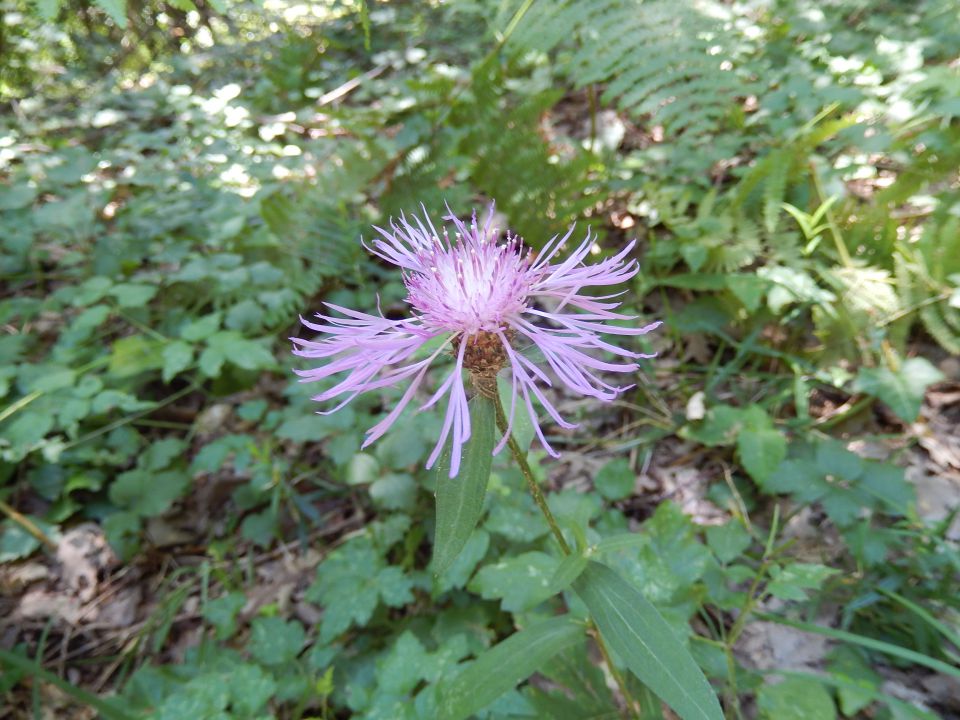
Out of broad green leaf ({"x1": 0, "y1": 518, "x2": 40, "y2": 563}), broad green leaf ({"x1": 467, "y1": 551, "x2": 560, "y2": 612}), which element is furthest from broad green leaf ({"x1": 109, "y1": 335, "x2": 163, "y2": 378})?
broad green leaf ({"x1": 467, "y1": 551, "x2": 560, "y2": 612})

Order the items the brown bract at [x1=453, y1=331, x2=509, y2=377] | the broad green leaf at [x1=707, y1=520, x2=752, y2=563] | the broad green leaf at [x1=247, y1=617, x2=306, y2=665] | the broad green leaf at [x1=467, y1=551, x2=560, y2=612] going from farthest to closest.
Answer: the broad green leaf at [x1=247, y1=617, x2=306, y2=665], the broad green leaf at [x1=707, y1=520, x2=752, y2=563], the broad green leaf at [x1=467, y1=551, x2=560, y2=612], the brown bract at [x1=453, y1=331, x2=509, y2=377]

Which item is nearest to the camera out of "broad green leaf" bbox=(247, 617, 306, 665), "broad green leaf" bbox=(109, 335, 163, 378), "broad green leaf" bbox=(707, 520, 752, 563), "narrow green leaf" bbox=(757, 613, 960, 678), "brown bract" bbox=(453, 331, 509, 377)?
"brown bract" bbox=(453, 331, 509, 377)

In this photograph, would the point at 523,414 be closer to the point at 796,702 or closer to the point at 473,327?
the point at 473,327

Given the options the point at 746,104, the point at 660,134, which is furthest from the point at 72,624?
the point at 746,104

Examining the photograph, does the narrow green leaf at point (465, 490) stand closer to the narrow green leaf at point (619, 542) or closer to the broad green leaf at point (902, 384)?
the narrow green leaf at point (619, 542)

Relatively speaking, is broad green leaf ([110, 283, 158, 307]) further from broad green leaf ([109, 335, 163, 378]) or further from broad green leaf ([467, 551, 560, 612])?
broad green leaf ([467, 551, 560, 612])
